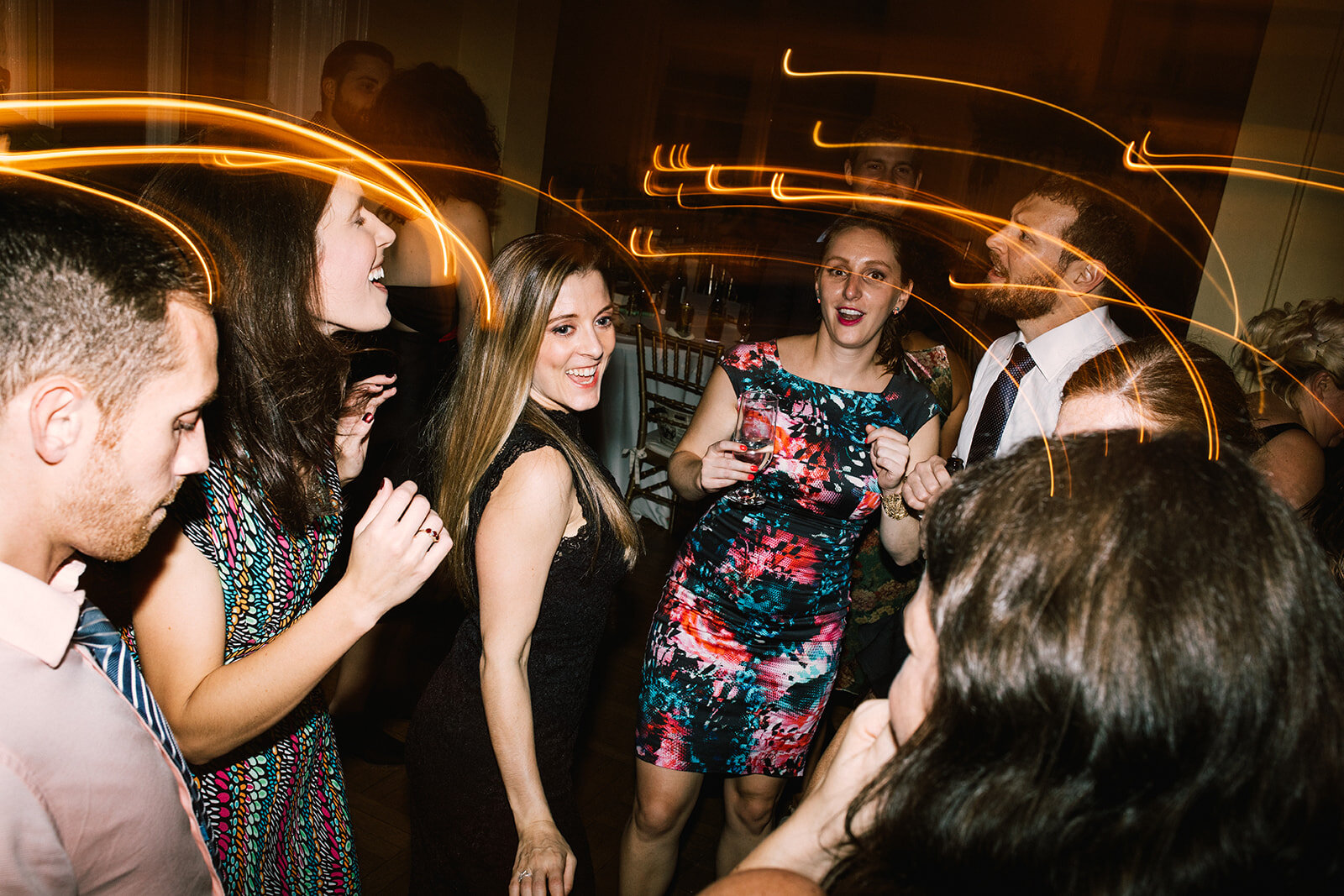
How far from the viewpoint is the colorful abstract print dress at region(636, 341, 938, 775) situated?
2.25 meters

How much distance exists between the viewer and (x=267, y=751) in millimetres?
1486

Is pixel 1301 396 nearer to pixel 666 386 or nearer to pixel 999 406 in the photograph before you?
pixel 999 406

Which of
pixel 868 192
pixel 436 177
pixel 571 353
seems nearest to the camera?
pixel 571 353

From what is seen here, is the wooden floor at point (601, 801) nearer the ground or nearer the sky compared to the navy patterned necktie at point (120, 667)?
nearer the ground

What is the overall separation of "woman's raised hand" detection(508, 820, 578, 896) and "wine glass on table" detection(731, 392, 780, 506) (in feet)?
3.31

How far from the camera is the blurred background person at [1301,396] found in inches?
88.8

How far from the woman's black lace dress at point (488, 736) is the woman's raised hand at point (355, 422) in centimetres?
38

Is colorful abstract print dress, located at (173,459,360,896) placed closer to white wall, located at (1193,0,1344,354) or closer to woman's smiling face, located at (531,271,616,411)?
woman's smiling face, located at (531,271,616,411)

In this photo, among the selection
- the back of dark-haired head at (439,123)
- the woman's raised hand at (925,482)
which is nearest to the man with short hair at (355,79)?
the back of dark-haired head at (439,123)

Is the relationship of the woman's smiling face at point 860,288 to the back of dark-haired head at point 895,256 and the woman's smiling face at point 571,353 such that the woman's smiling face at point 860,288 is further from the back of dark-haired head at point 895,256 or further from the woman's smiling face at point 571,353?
the woman's smiling face at point 571,353

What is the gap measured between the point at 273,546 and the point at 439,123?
8.72 ft

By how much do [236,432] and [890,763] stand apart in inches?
49.7

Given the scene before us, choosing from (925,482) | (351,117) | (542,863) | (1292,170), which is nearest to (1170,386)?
(925,482)

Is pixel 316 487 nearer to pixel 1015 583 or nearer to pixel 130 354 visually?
pixel 130 354
